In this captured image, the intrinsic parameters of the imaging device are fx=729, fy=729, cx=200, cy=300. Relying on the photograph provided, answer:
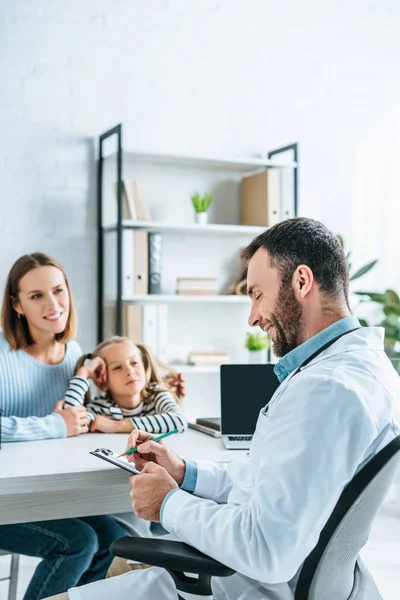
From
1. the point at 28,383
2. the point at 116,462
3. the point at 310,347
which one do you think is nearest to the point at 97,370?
the point at 28,383

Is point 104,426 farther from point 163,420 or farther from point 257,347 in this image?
point 257,347

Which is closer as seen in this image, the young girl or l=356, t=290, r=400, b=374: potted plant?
the young girl

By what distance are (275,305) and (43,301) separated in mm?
1216

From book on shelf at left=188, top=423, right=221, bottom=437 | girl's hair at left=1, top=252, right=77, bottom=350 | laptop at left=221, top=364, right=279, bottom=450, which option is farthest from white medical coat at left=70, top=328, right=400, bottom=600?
girl's hair at left=1, top=252, right=77, bottom=350

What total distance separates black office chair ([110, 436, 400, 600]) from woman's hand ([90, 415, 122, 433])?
33.1 inches

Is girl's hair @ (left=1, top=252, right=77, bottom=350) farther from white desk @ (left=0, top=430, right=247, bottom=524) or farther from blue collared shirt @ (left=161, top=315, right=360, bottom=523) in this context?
blue collared shirt @ (left=161, top=315, right=360, bottom=523)

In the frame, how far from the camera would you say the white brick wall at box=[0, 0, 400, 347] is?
3.60 meters

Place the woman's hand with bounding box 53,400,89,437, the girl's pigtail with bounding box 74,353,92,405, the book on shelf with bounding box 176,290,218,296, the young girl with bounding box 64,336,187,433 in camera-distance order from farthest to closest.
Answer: the book on shelf with bounding box 176,290,218,296 < the girl's pigtail with bounding box 74,353,92,405 < the young girl with bounding box 64,336,187,433 < the woman's hand with bounding box 53,400,89,437

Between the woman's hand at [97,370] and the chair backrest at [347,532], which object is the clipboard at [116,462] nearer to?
the chair backrest at [347,532]

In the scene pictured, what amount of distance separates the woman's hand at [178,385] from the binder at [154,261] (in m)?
1.29

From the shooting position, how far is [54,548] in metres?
1.94

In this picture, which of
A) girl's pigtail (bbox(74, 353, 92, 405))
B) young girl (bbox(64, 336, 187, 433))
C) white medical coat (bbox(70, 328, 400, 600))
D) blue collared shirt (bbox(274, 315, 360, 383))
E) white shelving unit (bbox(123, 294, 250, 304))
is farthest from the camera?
white shelving unit (bbox(123, 294, 250, 304))

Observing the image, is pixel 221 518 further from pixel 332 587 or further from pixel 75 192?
pixel 75 192

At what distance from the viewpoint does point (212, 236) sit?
159 inches
